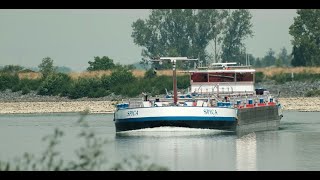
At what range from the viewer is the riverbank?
90.0 metres

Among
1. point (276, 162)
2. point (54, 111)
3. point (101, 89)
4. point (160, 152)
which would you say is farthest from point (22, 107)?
point (276, 162)

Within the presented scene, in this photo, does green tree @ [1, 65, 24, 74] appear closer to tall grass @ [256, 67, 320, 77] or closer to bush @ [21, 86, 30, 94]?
bush @ [21, 86, 30, 94]

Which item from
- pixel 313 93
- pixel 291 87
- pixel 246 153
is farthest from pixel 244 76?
pixel 291 87

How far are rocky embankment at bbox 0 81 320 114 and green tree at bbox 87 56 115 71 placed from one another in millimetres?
20944

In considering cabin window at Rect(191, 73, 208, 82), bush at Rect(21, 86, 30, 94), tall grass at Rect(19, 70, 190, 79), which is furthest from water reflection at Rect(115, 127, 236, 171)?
tall grass at Rect(19, 70, 190, 79)

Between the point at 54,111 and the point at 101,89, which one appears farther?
the point at 101,89

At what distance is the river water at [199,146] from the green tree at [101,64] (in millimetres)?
55291

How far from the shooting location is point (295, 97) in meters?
97.2

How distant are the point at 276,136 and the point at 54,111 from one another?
3667cm

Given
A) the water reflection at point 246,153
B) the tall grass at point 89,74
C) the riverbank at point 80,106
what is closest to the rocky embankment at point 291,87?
the riverbank at point 80,106

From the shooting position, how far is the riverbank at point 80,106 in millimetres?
90000

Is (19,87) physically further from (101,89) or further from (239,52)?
(239,52)
